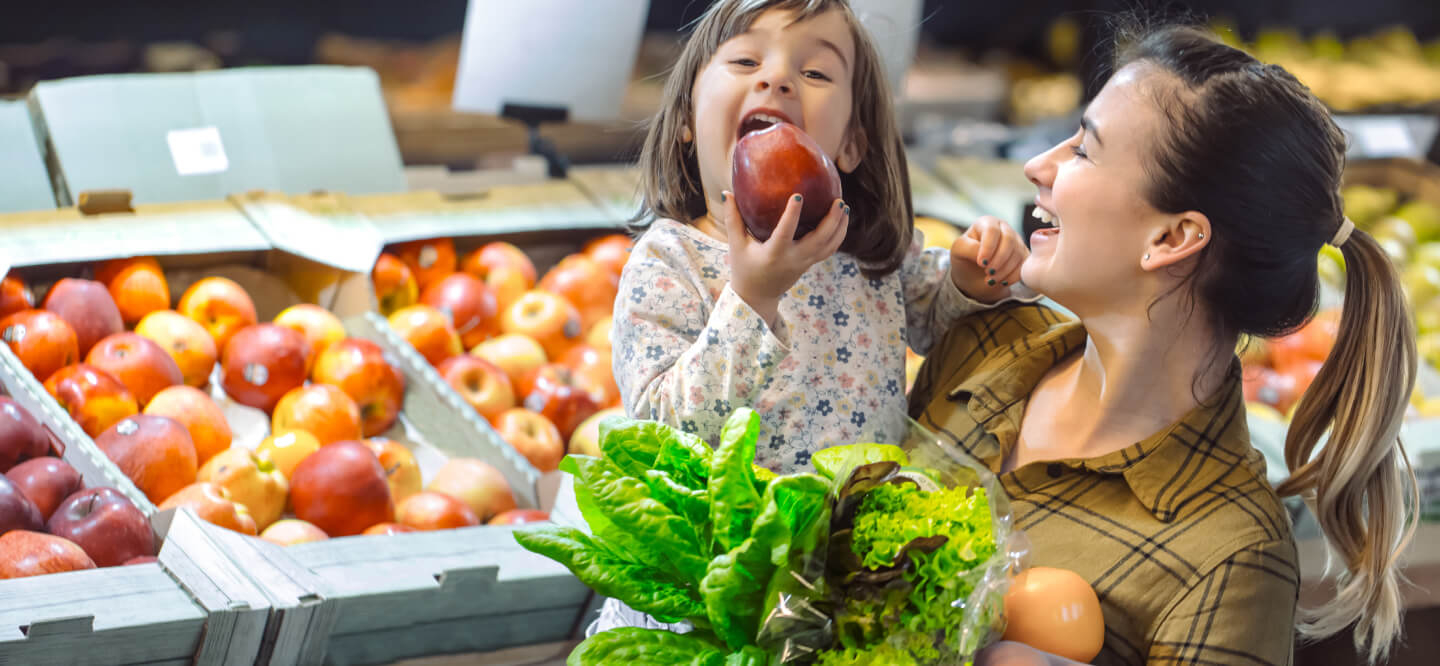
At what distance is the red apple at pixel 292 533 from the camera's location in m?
1.93

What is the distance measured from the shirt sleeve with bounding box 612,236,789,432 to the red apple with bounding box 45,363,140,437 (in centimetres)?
109

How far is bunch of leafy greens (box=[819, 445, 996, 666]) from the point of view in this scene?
1006 millimetres

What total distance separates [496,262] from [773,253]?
162cm

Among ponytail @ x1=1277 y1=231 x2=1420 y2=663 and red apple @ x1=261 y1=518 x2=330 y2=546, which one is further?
red apple @ x1=261 y1=518 x2=330 y2=546

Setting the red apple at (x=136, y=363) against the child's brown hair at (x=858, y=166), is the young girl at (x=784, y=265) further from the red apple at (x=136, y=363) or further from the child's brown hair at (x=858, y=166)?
the red apple at (x=136, y=363)

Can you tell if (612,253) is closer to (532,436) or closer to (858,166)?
(532,436)

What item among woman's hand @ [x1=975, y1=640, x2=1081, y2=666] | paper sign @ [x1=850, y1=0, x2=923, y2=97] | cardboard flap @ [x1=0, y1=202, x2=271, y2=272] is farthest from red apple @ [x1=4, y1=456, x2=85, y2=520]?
paper sign @ [x1=850, y1=0, x2=923, y2=97]

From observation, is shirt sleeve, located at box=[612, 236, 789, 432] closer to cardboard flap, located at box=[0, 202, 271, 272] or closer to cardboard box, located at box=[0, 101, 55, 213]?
cardboard flap, located at box=[0, 202, 271, 272]

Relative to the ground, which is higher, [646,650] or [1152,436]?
[1152,436]

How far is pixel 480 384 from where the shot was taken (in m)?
2.46

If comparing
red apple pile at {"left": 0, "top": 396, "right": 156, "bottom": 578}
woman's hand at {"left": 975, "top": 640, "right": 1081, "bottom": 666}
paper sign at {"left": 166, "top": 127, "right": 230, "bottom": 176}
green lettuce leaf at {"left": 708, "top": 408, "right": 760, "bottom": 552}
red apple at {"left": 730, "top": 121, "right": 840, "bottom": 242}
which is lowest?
red apple pile at {"left": 0, "top": 396, "right": 156, "bottom": 578}

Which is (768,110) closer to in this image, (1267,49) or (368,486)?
(368,486)

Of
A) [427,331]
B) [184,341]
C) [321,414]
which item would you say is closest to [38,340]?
[184,341]

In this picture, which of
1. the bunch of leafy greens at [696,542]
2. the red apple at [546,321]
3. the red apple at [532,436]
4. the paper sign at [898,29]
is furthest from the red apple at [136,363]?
the paper sign at [898,29]
